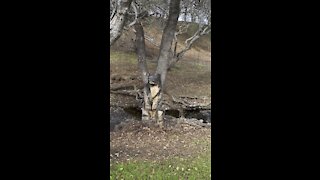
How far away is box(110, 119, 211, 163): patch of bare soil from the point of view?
4742mm

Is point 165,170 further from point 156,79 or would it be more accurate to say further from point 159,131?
point 156,79

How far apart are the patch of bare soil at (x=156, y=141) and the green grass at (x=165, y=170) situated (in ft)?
0.81

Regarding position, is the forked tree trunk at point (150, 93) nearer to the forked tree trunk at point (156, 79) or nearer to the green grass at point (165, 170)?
the forked tree trunk at point (156, 79)

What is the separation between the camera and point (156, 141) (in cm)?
594

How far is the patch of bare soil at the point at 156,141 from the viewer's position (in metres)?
4.74

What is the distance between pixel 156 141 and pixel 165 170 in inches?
72.5

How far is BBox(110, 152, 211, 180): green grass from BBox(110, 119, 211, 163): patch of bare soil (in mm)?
246

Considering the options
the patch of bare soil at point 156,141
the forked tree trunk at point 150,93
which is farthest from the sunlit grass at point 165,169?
the forked tree trunk at point 150,93
